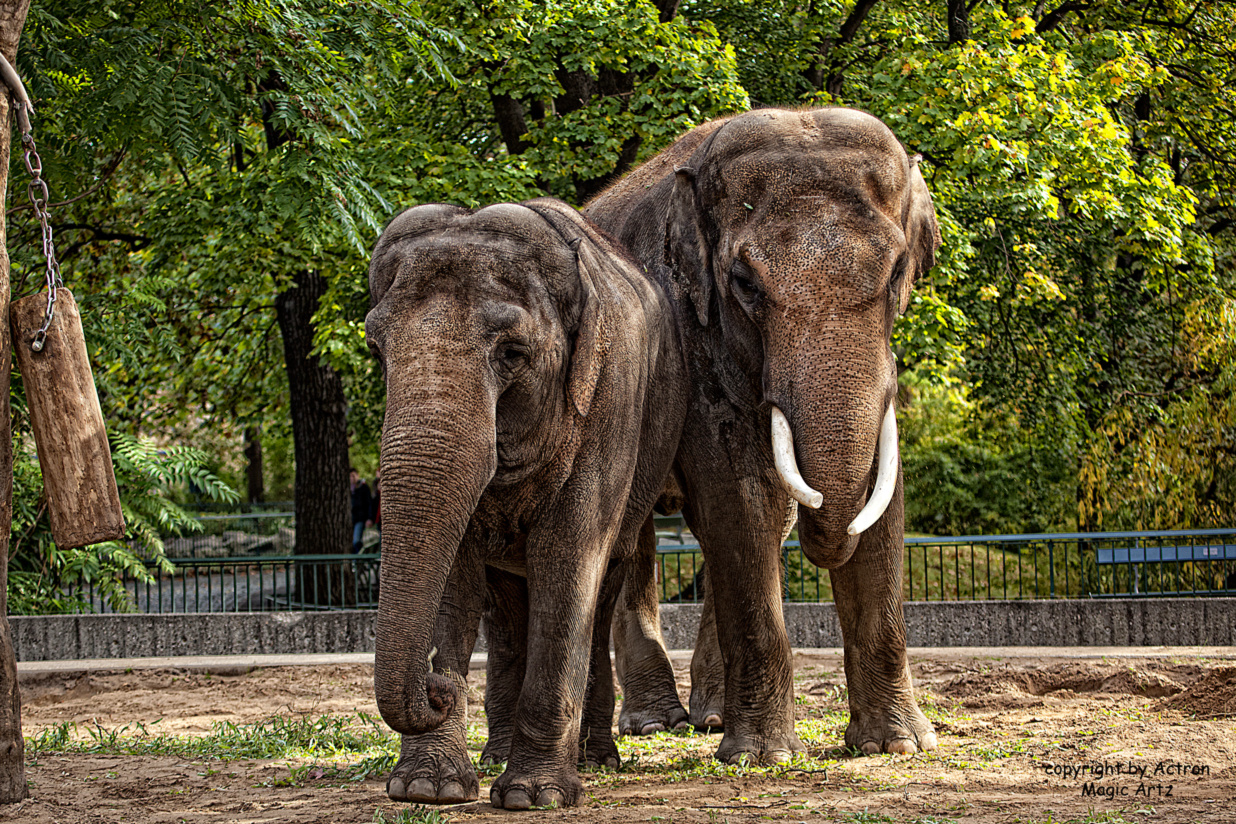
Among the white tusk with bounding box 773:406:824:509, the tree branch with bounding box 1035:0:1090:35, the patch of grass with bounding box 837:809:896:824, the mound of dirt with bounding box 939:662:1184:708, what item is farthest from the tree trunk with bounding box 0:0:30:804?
the tree branch with bounding box 1035:0:1090:35

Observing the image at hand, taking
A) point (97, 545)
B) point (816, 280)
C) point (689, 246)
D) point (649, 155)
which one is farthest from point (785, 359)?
point (97, 545)

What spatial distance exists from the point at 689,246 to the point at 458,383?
7.66 ft

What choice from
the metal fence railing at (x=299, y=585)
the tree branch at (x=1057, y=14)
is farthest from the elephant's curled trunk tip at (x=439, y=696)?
the tree branch at (x=1057, y=14)

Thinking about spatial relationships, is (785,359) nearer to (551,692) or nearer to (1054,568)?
(551,692)

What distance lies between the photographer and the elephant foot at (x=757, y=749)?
6.79 m

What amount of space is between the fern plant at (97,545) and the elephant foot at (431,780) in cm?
786

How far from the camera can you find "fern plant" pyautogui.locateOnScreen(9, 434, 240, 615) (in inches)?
504

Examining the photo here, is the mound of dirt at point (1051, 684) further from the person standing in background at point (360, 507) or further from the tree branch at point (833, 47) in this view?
the person standing in background at point (360, 507)

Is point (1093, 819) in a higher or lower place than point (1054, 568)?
lower

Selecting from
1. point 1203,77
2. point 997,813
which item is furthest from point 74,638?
point 1203,77

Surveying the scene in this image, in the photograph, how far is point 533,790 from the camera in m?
5.49

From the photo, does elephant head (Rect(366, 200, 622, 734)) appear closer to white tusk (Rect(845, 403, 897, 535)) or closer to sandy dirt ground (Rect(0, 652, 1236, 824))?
sandy dirt ground (Rect(0, 652, 1236, 824))

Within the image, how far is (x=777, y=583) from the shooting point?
696 centimetres

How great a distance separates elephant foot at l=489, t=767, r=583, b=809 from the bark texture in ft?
35.6
